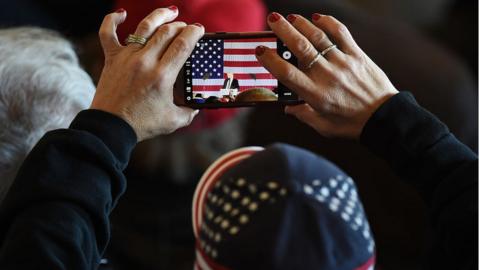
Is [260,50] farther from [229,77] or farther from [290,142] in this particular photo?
[290,142]

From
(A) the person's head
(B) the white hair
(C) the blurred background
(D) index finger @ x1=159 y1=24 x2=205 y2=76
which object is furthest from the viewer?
(C) the blurred background

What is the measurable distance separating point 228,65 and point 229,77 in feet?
0.04

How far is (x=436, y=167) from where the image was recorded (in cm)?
61

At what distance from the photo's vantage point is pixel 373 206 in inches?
52.0

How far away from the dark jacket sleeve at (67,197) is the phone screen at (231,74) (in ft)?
0.36

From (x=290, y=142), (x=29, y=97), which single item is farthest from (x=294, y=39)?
→ (x=290, y=142)

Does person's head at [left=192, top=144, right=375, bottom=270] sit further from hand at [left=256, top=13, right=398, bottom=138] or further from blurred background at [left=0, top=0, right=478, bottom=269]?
blurred background at [left=0, top=0, right=478, bottom=269]

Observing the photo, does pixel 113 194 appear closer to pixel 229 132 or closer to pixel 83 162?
pixel 83 162

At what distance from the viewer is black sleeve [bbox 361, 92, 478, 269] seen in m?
0.59

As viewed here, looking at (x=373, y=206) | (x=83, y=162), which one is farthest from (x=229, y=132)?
(x=83, y=162)

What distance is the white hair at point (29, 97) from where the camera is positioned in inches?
29.8

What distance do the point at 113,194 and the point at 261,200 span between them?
16cm

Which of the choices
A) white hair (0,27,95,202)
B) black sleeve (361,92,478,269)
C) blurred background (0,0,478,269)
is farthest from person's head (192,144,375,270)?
blurred background (0,0,478,269)

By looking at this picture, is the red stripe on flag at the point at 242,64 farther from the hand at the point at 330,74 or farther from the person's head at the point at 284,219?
the person's head at the point at 284,219
